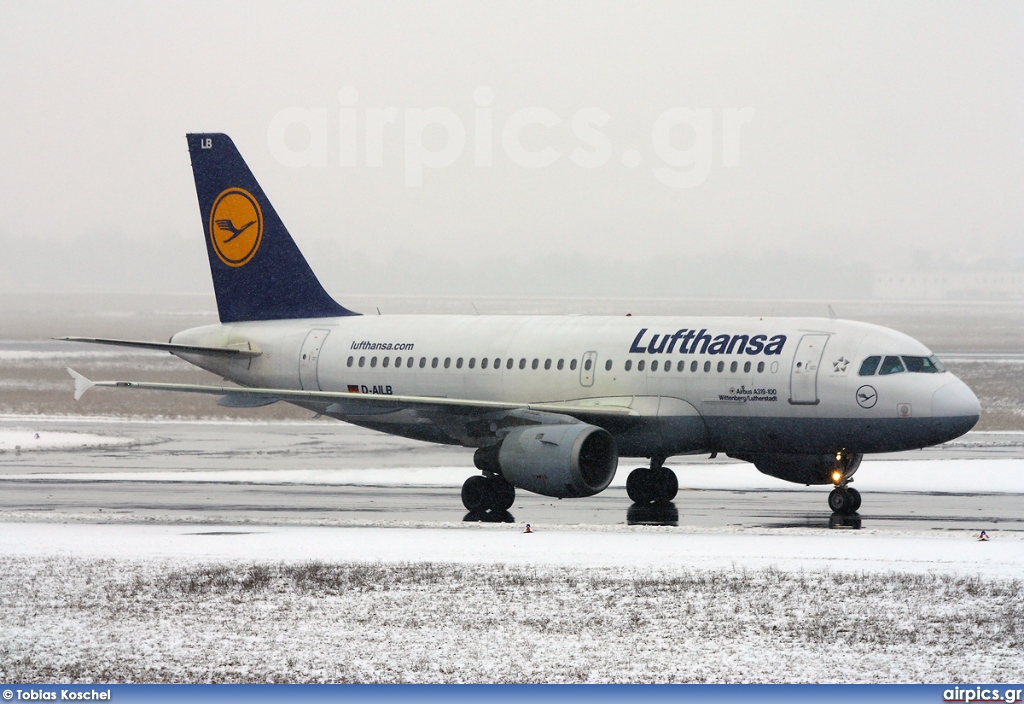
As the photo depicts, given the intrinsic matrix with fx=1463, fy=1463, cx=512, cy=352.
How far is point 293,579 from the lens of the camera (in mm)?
17344

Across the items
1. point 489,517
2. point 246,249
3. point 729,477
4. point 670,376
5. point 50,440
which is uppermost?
point 246,249

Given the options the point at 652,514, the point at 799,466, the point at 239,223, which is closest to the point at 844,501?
the point at 799,466

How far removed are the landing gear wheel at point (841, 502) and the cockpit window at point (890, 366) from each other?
2.30 meters

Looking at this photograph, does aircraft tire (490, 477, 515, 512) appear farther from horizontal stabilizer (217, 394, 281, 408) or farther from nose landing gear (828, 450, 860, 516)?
nose landing gear (828, 450, 860, 516)

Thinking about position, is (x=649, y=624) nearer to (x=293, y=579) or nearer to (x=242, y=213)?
(x=293, y=579)

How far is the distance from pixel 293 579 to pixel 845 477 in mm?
13737

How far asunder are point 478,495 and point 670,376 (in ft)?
14.5

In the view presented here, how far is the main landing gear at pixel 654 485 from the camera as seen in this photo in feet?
96.1

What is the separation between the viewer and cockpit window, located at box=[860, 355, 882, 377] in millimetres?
26938

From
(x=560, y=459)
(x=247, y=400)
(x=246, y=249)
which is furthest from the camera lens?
(x=246, y=249)

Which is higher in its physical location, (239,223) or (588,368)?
(239,223)

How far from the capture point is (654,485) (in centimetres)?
2934

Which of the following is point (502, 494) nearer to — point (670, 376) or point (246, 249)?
point (670, 376)
